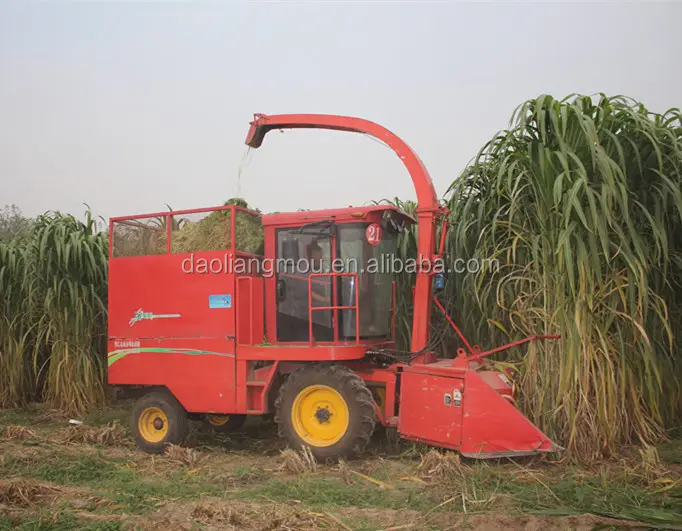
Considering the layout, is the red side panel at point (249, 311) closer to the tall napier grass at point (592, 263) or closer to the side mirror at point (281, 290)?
the side mirror at point (281, 290)

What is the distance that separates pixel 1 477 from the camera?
464 centimetres

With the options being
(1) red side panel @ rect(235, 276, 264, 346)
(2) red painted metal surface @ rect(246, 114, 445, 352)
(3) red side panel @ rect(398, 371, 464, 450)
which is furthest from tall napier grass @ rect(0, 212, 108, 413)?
(3) red side panel @ rect(398, 371, 464, 450)

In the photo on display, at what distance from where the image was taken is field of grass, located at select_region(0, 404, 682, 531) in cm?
356

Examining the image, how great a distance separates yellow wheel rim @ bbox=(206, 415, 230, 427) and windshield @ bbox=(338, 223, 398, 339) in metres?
1.92

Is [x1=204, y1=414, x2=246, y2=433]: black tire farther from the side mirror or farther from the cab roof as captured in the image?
the cab roof

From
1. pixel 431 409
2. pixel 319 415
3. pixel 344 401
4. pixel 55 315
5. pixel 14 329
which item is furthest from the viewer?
pixel 14 329

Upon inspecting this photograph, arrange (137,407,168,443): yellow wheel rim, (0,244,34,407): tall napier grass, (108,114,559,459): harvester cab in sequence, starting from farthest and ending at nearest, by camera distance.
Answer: (0,244,34,407): tall napier grass, (137,407,168,443): yellow wheel rim, (108,114,559,459): harvester cab

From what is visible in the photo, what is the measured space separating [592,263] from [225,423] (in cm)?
400

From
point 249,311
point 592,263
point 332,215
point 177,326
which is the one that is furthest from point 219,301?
point 592,263

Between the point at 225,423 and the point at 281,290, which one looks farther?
the point at 225,423

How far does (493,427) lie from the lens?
464 cm

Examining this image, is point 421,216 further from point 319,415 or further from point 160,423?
point 160,423

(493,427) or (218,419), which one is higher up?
(493,427)

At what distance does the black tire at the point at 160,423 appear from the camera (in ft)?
18.8
